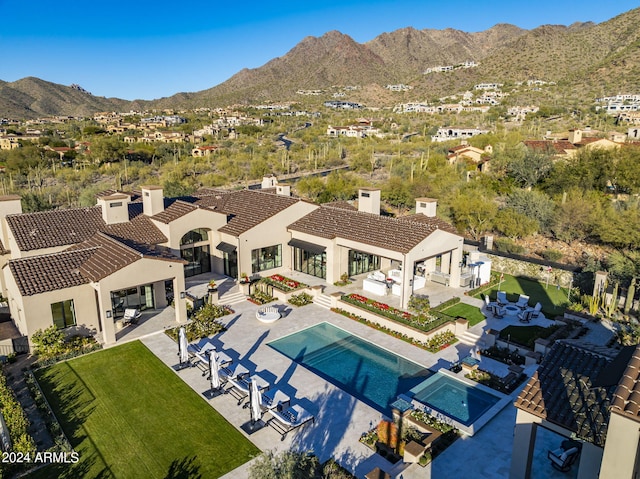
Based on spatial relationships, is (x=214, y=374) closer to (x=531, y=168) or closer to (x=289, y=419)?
(x=289, y=419)

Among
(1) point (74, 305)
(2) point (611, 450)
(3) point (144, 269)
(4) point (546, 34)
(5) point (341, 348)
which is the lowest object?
(5) point (341, 348)

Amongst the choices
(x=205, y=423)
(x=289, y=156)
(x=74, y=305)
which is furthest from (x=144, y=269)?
(x=289, y=156)

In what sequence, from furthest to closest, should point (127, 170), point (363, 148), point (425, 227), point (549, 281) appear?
1. point (363, 148)
2. point (127, 170)
3. point (549, 281)
4. point (425, 227)

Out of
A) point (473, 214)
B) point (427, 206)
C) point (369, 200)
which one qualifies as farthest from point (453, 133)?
point (369, 200)

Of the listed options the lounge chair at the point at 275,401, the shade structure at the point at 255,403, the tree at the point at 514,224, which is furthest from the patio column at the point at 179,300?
the tree at the point at 514,224

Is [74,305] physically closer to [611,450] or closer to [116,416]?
[116,416]

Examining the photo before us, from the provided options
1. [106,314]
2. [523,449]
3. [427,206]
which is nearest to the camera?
[523,449]
